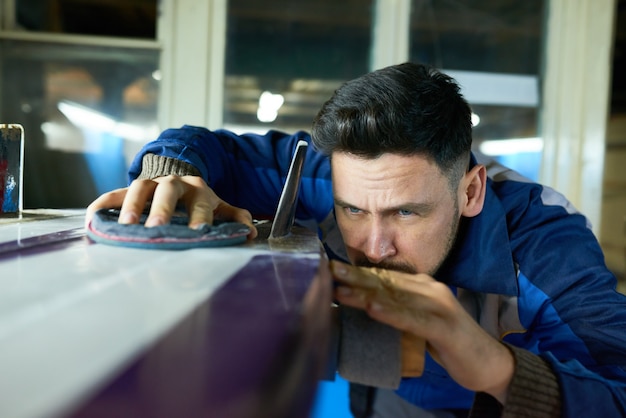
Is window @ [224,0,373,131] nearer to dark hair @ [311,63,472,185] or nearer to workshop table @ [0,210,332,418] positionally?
dark hair @ [311,63,472,185]

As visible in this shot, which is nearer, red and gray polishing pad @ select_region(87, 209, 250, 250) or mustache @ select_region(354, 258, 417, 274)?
red and gray polishing pad @ select_region(87, 209, 250, 250)

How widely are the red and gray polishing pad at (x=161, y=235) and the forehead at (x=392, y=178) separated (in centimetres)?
44

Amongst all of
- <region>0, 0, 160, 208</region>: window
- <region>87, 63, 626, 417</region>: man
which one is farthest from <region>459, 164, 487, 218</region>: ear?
<region>0, 0, 160, 208</region>: window

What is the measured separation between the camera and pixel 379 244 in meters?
0.97

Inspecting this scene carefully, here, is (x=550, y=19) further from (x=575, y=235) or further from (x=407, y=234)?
(x=407, y=234)

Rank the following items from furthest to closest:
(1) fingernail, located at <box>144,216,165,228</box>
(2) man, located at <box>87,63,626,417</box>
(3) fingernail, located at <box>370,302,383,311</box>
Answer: (2) man, located at <box>87,63,626,417</box> < (1) fingernail, located at <box>144,216,165,228</box> < (3) fingernail, located at <box>370,302,383,311</box>

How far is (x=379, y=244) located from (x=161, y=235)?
0.50 meters

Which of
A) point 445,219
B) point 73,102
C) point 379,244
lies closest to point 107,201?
point 379,244

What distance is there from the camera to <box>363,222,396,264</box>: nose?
0.96 meters

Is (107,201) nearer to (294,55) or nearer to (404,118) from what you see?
(404,118)

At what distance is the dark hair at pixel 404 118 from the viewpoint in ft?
3.29

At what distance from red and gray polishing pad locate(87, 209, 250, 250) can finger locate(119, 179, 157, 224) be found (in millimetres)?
15

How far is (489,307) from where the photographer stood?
1.09 m

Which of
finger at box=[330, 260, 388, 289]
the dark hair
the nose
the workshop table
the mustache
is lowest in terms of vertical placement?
the mustache
